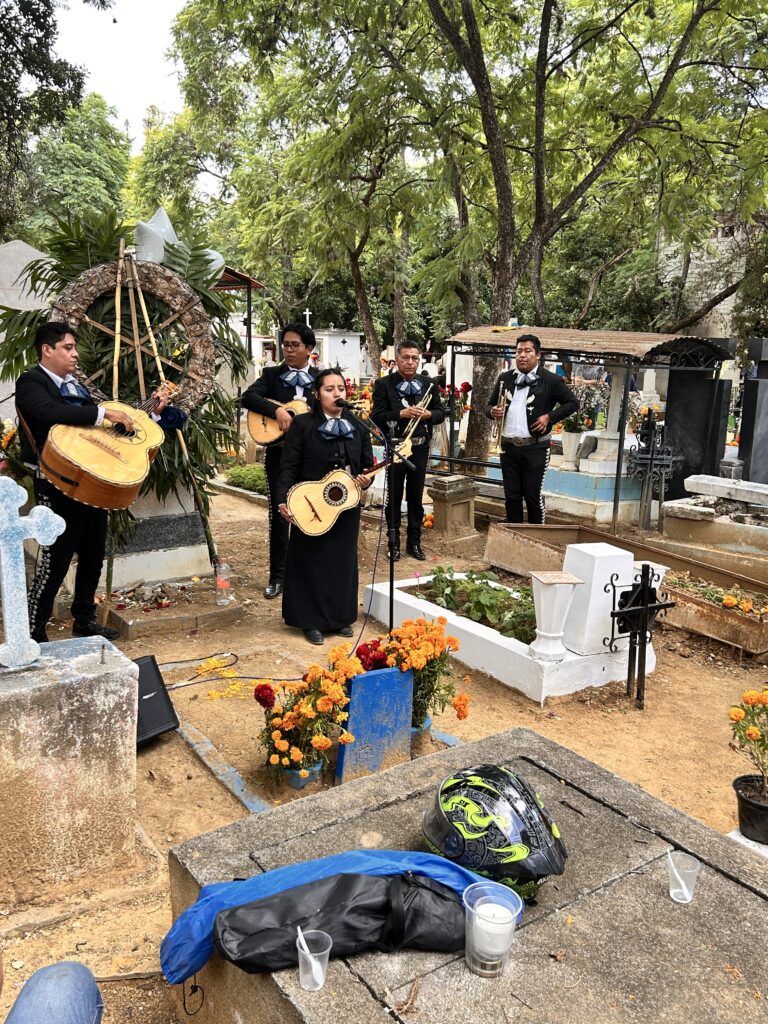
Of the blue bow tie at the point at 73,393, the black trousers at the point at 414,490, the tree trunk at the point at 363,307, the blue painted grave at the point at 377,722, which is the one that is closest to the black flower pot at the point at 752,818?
the blue painted grave at the point at 377,722

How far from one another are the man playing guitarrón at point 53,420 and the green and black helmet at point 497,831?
3.60 meters

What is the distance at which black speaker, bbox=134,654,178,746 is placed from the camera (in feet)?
14.9

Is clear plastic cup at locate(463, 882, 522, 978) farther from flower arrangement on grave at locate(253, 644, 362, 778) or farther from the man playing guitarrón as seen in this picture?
the man playing guitarrón

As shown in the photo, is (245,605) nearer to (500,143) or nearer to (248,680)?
(248,680)

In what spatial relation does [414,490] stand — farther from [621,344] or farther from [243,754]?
[243,754]

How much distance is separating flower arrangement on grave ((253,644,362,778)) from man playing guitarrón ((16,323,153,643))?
6.67ft

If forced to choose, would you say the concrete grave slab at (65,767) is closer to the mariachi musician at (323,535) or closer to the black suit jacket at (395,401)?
the mariachi musician at (323,535)

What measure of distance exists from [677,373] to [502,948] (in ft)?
31.8

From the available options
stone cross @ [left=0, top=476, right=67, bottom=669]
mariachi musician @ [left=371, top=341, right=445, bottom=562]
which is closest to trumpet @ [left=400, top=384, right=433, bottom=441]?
mariachi musician @ [left=371, top=341, right=445, bottom=562]

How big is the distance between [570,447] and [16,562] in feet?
28.4

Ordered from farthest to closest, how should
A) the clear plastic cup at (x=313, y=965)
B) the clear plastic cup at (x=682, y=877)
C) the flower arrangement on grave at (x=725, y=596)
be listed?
the flower arrangement on grave at (x=725, y=596), the clear plastic cup at (x=682, y=877), the clear plastic cup at (x=313, y=965)

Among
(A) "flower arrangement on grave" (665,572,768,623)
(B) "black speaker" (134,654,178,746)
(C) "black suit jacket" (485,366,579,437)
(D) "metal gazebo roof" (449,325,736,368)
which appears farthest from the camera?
(D) "metal gazebo roof" (449,325,736,368)

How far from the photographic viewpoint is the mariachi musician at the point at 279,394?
23.2 ft

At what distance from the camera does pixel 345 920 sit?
219 cm
